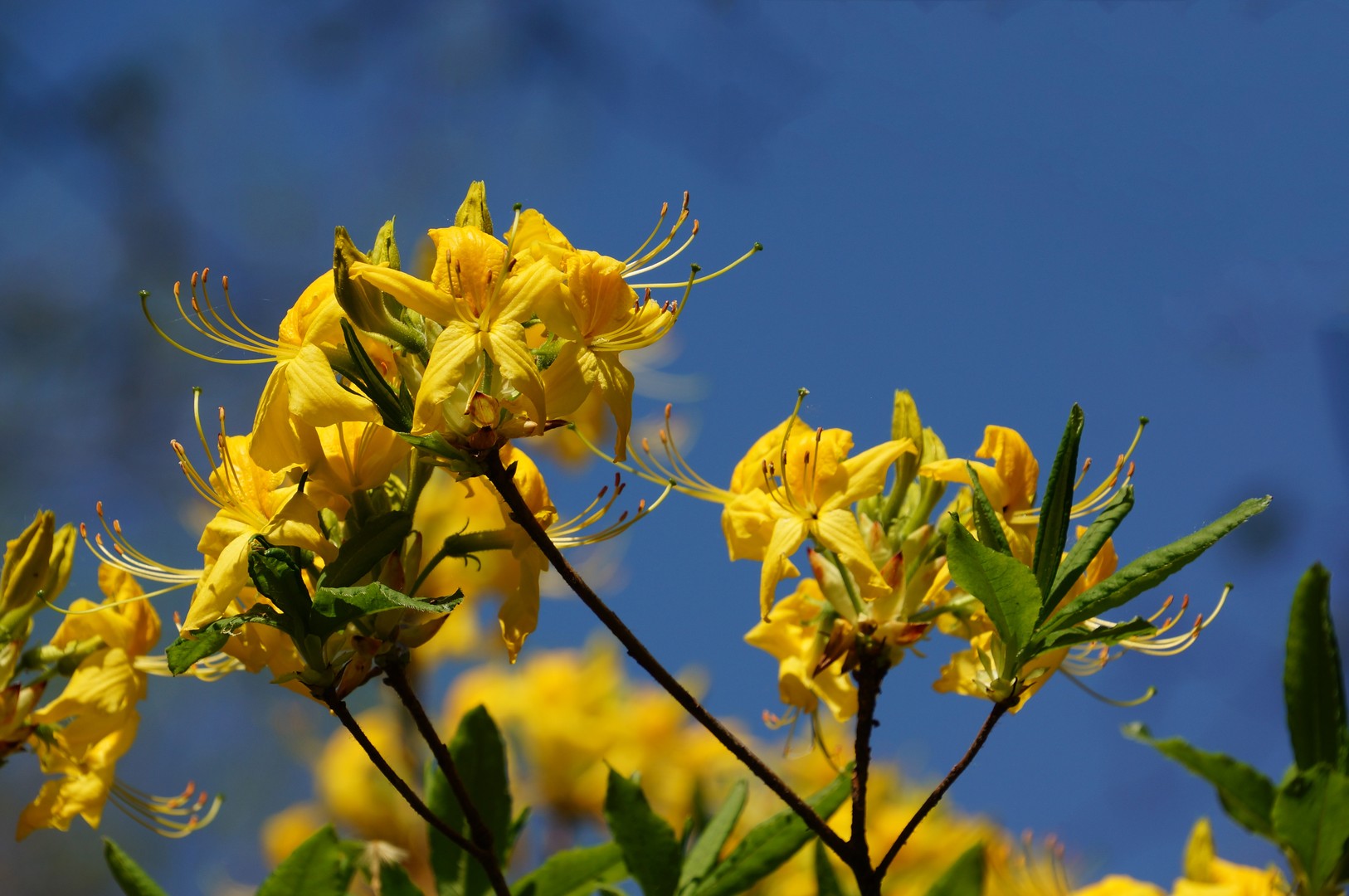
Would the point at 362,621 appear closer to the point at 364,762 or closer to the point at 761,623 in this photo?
the point at 761,623

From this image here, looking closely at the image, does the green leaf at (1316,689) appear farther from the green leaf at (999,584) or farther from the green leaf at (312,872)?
the green leaf at (312,872)

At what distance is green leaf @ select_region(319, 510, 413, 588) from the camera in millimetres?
1525

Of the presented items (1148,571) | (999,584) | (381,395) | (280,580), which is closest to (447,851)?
(280,580)

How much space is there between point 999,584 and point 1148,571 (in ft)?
0.52

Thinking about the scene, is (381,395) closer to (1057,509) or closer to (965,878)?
(1057,509)

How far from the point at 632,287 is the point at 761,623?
67 centimetres

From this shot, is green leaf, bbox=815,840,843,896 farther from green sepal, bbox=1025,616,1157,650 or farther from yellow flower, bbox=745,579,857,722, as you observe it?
green sepal, bbox=1025,616,1157,650

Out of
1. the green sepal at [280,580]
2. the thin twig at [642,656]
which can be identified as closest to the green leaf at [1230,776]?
the thin twig at [642,656]

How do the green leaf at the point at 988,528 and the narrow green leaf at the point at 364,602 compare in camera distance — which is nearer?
the narrow green leaf at the point at 364,602

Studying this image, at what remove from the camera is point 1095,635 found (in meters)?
1.45

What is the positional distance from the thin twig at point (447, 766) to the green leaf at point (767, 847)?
0.37m

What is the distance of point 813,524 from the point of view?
1778 mm

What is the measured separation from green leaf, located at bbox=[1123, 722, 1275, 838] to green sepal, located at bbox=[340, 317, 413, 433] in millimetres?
1155

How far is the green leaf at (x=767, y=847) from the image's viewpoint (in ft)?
5.86
